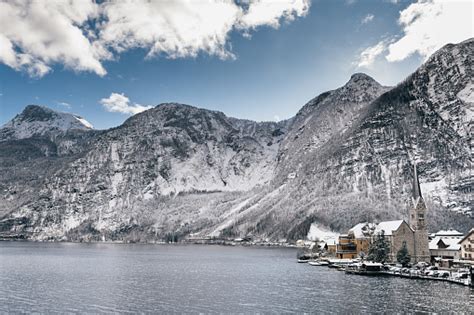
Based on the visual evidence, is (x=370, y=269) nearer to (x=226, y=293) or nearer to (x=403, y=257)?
(x=403, y=257)

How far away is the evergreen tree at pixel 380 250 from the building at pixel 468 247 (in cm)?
1804

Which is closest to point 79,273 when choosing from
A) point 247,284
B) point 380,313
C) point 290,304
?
point 247,284

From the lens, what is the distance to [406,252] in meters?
115

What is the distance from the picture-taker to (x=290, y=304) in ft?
221

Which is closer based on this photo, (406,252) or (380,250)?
(406,252)

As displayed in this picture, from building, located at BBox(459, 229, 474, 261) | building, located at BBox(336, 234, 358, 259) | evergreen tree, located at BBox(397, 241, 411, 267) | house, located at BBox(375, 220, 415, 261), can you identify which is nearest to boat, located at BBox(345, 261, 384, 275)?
evergreen tree, located at BBox(397, 241, 411, 267)

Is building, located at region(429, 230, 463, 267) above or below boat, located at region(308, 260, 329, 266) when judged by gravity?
above

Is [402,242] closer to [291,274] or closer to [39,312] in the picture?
[291,274]

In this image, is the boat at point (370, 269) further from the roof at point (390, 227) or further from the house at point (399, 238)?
the roof at point (390, 227)

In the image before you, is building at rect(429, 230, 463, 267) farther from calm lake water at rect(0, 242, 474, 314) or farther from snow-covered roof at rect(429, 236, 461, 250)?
calm lake water at rect(0, 242, 474, 314)

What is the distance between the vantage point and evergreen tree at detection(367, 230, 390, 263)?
119312mm

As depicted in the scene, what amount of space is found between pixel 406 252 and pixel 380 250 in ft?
22.6

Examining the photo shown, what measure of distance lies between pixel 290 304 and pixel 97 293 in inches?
1337

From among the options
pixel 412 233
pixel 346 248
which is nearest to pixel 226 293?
pixel 412 233
